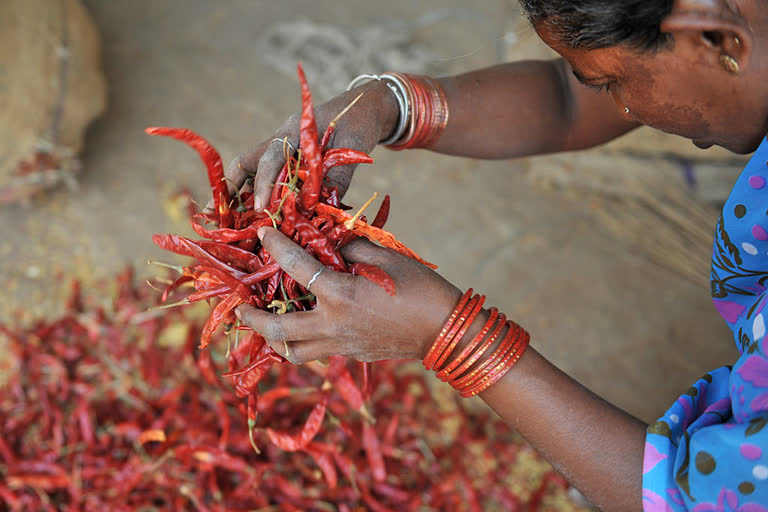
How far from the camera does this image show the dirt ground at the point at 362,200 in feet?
9.91

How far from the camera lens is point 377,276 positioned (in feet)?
3.84

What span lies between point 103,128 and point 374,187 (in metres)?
1.54

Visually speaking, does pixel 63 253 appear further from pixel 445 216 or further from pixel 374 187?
pixel 445 216

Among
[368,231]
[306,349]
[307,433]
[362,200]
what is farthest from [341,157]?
[362,200]

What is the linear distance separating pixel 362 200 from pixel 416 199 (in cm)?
29

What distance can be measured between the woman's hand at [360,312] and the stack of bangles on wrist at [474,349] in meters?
0.02

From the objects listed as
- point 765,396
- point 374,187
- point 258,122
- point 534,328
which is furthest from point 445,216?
point 765,396

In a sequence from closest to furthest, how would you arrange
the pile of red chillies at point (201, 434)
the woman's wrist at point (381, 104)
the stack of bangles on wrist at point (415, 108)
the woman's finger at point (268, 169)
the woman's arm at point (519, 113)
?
the woman's finger at point (268, 169)
the woman's wrist at point (381, 104)
the stack of bangles on wrist at point (415, 108)
the woman's arm at point (519, 113)
the pile of red chillies at point (201, 434)

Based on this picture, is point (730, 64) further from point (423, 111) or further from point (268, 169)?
point (268, 169)

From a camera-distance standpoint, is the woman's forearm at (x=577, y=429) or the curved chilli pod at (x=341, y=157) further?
the curved chilli pod at (x=341, y=157)

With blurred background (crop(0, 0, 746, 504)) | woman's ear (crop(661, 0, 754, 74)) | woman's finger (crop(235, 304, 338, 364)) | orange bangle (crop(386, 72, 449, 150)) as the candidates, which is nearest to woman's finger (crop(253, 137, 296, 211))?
woman's finger (crop(235, 304, 338, 364))

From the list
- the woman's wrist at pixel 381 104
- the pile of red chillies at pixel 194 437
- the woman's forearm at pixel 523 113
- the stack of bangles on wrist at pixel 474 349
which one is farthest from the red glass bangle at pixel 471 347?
the pile of red chillies at pixel 194 437

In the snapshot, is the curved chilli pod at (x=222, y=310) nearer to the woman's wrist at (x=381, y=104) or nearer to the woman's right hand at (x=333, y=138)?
the woman's right hand at (x=333, y=138)

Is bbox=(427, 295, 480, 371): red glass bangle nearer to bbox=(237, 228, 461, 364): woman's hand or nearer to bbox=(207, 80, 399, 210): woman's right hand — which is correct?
bbox=(237, 228, 461, 364): woman's hand
